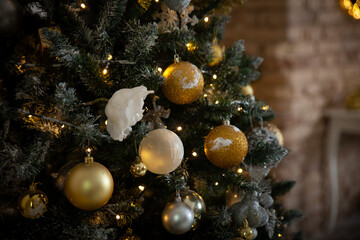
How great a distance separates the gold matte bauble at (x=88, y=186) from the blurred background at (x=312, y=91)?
143 cm

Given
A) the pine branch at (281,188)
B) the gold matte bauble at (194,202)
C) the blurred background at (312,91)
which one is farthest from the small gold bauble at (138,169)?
the blurred background at (312,91)

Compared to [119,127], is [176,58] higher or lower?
higher

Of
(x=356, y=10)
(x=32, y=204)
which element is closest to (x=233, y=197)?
(x=32, y=204)

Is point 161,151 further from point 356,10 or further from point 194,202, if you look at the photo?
point 356,10

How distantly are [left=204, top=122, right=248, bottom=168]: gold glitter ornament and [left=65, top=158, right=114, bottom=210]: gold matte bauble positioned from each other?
0.20 m

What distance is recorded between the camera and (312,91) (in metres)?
1.97

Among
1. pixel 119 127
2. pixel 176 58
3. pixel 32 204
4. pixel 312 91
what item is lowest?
pixel 32 204

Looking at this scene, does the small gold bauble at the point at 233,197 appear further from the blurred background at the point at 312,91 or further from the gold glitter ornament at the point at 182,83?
the blurred background at the point at 312,91

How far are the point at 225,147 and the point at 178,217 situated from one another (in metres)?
0.16

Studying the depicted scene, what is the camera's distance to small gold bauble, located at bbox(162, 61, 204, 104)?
0.64m

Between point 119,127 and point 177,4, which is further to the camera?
point 177,4

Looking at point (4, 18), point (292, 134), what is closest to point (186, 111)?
point (4, 18)

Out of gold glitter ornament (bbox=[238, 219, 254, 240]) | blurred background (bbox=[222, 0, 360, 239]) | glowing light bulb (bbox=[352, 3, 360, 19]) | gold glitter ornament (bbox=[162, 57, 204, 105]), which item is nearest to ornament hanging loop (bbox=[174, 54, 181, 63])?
gold glitter ornament (bbox=[162, 57, 204, 105])

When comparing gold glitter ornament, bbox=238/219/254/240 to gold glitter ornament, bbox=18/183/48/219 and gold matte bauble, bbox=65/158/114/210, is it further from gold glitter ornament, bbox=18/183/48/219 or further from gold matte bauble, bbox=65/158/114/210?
gold glitter ornament, bbox=18/183/48/219
